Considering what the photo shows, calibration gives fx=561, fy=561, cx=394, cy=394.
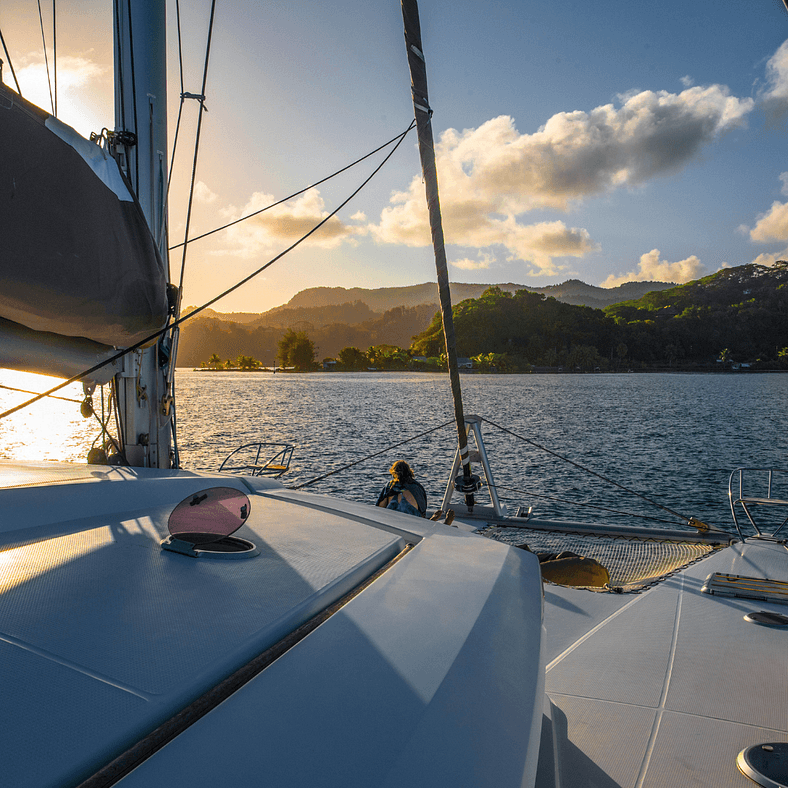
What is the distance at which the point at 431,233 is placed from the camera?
438 cm

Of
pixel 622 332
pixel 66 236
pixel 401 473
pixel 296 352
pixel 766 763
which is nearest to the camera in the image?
pixel 66 236

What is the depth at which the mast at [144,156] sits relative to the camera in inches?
167

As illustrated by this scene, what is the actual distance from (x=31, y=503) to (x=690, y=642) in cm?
377

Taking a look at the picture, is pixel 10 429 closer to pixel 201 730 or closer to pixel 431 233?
pixel 431 233

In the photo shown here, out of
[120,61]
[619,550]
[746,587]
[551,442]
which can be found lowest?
[551,442]

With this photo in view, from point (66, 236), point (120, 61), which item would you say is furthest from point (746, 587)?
point (120, 61)

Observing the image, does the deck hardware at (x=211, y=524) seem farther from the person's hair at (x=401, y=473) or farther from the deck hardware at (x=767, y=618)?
the person's hair at (x=401, y=473)

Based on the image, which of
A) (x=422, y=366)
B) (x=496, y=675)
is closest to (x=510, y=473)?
(x=496, y=675)

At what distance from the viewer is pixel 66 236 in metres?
1.95

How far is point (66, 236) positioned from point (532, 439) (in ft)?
102

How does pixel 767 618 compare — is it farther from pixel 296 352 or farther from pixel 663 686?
pixel 296 352


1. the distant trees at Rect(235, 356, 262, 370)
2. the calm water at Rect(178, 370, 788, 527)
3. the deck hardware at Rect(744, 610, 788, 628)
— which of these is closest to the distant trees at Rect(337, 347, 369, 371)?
the distant trees at Rect(235, 356, 262, 370)

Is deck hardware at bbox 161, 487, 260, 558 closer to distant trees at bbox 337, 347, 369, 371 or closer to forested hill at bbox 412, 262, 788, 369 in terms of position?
forested hill at bbox 412, 262, 788, 369

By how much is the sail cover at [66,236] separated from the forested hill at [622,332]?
126 metres
